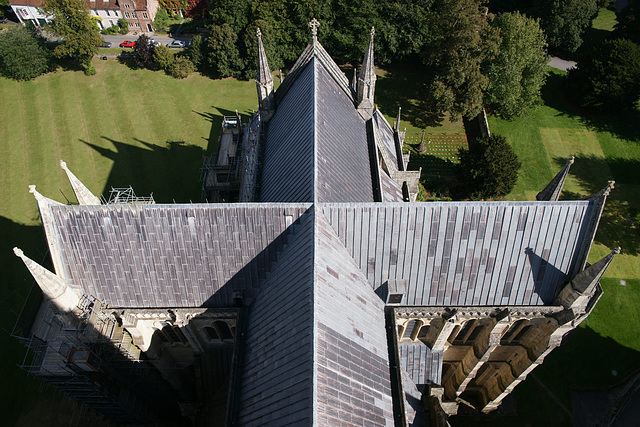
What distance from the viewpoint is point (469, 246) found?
29.1 meters

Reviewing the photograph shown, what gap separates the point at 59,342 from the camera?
28016 millimetres

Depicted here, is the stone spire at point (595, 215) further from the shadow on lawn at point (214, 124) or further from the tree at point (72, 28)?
the tree at point (72, 28)

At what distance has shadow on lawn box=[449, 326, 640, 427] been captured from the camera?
1581 inches

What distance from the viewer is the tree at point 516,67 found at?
201 feet

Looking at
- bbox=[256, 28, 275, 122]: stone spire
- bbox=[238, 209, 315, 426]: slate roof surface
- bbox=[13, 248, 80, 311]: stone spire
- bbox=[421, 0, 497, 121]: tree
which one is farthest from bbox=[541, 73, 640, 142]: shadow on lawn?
bbox=[13, 248, 80, 311]: stone spire

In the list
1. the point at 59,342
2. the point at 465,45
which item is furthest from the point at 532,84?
the point at 59,342

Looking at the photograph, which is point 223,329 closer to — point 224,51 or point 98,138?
point 98,138

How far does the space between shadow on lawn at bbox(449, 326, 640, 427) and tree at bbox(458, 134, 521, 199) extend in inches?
782

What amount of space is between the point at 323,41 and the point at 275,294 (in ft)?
213

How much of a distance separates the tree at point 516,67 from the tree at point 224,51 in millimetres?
45873

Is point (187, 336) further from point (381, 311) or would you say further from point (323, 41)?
point (323, 41)

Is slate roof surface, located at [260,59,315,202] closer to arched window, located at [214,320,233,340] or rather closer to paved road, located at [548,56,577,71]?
arched window, located at [214,320,233,340]

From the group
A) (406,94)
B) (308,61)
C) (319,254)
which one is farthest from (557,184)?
(406,94)

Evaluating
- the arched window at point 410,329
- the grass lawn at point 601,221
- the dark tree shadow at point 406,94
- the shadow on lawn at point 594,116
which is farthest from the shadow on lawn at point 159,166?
the shadow on lawn at point 594,116
